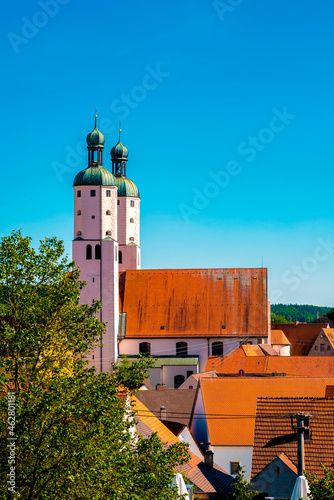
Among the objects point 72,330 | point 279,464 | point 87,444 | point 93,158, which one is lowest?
point 279,464

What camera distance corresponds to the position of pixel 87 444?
49.9 ft

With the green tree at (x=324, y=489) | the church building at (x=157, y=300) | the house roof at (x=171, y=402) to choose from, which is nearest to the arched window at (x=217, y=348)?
the church building at (x=157, y=300)

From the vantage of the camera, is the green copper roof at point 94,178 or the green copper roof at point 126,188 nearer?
the green copper roof at point 94,178

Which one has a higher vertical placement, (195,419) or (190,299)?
(190,299)

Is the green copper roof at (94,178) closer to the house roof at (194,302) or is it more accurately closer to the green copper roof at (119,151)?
the house roof at (194,302)

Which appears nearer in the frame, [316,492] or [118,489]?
[118,489]

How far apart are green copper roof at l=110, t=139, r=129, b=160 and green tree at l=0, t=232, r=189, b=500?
56.9 m

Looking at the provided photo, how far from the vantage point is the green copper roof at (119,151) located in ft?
246

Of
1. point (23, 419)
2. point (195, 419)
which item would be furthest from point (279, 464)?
point (195, 419)

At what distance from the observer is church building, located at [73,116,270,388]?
61.7m

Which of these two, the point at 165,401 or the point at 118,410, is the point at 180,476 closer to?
the point at 118,410

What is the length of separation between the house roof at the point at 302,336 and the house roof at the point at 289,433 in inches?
2318

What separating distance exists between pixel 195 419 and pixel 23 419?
24297mm

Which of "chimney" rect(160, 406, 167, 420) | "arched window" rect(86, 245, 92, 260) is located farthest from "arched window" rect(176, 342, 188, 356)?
"chimney" rect(160, 406, 167, 420)
